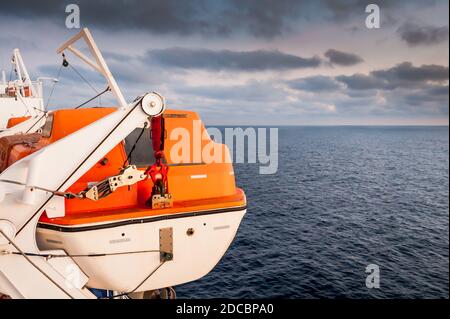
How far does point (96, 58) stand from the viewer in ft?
18.2

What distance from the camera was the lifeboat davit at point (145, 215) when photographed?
15.9 feet

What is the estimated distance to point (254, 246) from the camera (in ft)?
74.1

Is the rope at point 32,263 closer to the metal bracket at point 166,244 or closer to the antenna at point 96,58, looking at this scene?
the metal bracket at point 166,244

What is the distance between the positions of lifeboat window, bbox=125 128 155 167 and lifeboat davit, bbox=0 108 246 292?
0.02 meters

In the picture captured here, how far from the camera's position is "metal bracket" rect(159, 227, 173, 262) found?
5.30 metres

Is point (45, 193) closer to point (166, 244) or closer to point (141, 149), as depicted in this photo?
point (141, 149)

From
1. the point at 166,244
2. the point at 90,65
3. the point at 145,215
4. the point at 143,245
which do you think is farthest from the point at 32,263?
the point at 90,65

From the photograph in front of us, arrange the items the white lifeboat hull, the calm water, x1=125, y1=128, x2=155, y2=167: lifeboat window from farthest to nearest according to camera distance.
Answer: the calm water → x1=125, y1=128, x2=155, y2=167: lifeboat window → the white lifeboat hull

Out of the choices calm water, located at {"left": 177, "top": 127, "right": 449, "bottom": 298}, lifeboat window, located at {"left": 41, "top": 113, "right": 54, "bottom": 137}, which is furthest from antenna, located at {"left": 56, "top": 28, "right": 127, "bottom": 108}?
calm water, located at {"left": 177, "top": 127, "right": 449, "bottom": 298}

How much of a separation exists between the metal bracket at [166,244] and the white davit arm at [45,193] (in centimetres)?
135

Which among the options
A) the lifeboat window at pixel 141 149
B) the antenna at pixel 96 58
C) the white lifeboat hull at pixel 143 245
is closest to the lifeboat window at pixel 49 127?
the antenna at pixel 96 58

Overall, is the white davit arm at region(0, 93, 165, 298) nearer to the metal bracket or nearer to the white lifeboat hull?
the white lifeboat hull
